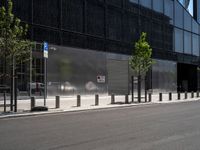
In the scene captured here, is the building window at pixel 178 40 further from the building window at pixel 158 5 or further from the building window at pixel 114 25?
the building window at pixel 114 25

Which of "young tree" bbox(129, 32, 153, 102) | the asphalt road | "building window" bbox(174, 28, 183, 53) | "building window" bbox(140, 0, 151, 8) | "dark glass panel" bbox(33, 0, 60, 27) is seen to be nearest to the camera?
the asphalt road

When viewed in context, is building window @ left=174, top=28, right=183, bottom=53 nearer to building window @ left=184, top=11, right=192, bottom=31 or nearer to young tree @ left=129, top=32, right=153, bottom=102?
building window @ left=184, top=11, right=192, bottom=31

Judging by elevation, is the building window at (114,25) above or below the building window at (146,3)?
below

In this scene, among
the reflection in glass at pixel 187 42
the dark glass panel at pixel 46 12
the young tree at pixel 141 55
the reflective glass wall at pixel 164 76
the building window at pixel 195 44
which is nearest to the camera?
the dark glass panel at pixel 46 12

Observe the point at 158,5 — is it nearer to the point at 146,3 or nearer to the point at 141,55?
the point at 146,3

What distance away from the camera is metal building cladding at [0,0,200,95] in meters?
36.2

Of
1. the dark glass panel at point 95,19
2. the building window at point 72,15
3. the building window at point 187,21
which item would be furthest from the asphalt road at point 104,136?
the building window at point 187,21

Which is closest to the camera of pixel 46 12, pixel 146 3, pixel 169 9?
pixel 46 12

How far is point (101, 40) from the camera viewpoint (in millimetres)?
44469

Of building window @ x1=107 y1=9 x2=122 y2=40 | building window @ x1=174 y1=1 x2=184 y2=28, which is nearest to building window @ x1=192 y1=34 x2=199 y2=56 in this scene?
building window @ x1=174 y1=1 x2=184 y2=28

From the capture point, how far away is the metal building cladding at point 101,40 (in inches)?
1423

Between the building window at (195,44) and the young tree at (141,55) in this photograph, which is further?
the building window at (195,44)

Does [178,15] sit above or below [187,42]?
above

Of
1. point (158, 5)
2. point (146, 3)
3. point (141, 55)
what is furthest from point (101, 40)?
point (158, 5)
